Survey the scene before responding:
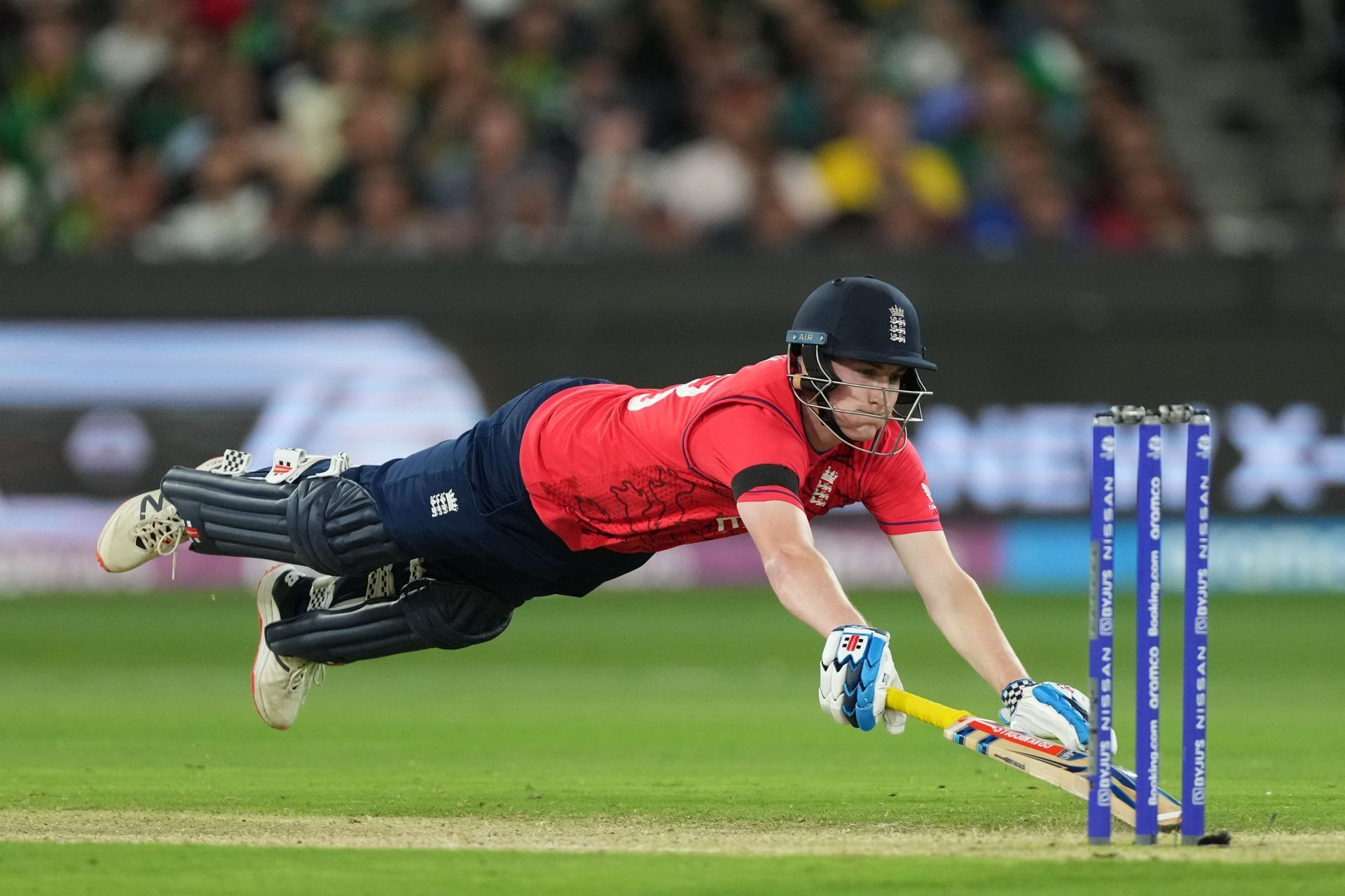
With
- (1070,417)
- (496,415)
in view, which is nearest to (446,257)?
(1070,417)

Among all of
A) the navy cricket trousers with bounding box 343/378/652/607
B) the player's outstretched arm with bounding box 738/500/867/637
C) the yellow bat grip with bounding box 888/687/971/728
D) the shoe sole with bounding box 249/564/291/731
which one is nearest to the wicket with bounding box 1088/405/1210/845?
the yellow bat grip with bounding box 888/687/971/728

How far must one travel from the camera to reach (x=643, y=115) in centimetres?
1408

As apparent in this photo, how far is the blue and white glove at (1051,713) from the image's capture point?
5469 mm

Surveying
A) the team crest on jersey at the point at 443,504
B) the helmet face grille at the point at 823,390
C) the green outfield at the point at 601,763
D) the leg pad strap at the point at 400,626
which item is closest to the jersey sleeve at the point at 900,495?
the helmet face grille at the point at 823,390

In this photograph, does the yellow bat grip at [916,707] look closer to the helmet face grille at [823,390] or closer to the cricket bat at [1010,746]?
the cricket bat at [1010,746]

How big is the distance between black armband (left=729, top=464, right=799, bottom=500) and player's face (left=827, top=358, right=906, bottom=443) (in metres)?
0.32

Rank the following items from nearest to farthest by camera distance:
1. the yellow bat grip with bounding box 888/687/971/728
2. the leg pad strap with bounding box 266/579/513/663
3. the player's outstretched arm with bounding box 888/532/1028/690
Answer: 1. the yellow bat grip with bounding box 888/687/971/728
2. the player's outstretched arm with bounding box 888/532/1028/690
3. the leg pad strap with bounding box 266/579/513/663

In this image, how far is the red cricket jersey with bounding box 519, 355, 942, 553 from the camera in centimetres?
574

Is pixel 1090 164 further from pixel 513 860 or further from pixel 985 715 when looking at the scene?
pixel 513 860

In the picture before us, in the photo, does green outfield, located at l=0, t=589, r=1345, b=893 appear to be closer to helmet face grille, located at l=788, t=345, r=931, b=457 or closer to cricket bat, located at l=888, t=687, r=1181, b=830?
cricket bat, located at l=888, t=687, r=1181, b=830

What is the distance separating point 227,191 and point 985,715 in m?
7.04

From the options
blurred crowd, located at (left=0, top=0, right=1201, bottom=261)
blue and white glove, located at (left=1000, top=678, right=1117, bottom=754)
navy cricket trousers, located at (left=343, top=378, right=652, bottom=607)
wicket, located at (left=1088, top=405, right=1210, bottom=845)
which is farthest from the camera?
blurred crowd, located at (left=0, top=0, right=1201, bottom=261)

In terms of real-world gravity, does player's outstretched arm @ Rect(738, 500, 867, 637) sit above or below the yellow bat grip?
above

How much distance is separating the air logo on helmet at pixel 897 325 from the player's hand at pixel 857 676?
3.21ft
